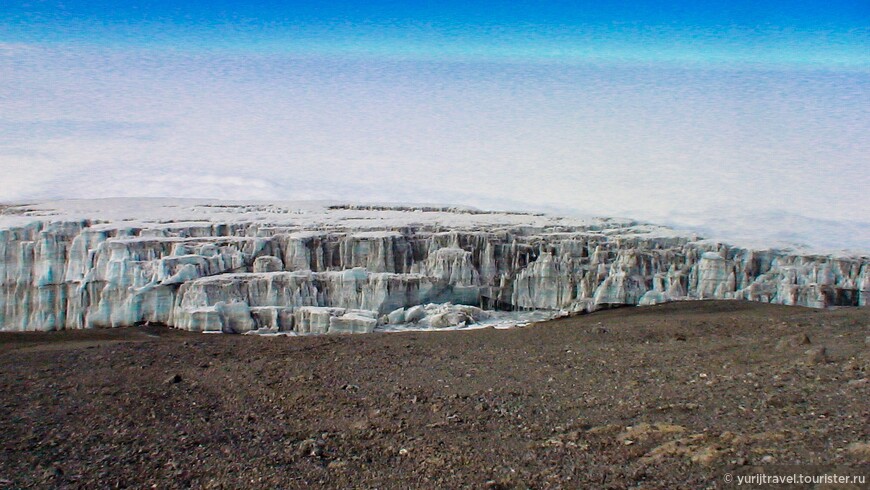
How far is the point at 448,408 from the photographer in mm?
9023

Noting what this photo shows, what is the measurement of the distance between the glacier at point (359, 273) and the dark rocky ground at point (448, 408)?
253cm

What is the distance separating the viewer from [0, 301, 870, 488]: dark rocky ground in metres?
6.82

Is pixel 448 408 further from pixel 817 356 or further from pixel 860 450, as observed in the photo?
pixel 817 356

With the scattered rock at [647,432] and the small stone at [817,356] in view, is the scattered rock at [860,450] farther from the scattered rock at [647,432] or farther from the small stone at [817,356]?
the small stone at [817,356]

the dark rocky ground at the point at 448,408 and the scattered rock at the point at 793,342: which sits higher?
the scattered rock at the point at 793,342

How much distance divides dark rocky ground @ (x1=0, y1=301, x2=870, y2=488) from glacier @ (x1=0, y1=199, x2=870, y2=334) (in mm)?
2532

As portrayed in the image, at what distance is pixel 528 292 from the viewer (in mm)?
18094

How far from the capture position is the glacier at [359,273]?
16469mm

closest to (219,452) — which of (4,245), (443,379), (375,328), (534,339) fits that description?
(443,379)

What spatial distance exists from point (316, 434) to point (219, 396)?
241 centimetres

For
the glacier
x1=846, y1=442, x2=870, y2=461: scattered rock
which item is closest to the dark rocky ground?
x1=846, y1=442, x2=870, y2=461: scattered rock

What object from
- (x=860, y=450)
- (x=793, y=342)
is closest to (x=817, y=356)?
(x=793, y=342)

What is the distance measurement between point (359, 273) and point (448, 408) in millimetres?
8440

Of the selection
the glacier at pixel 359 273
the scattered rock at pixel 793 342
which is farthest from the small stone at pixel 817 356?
the glacier at pixel 359 273
